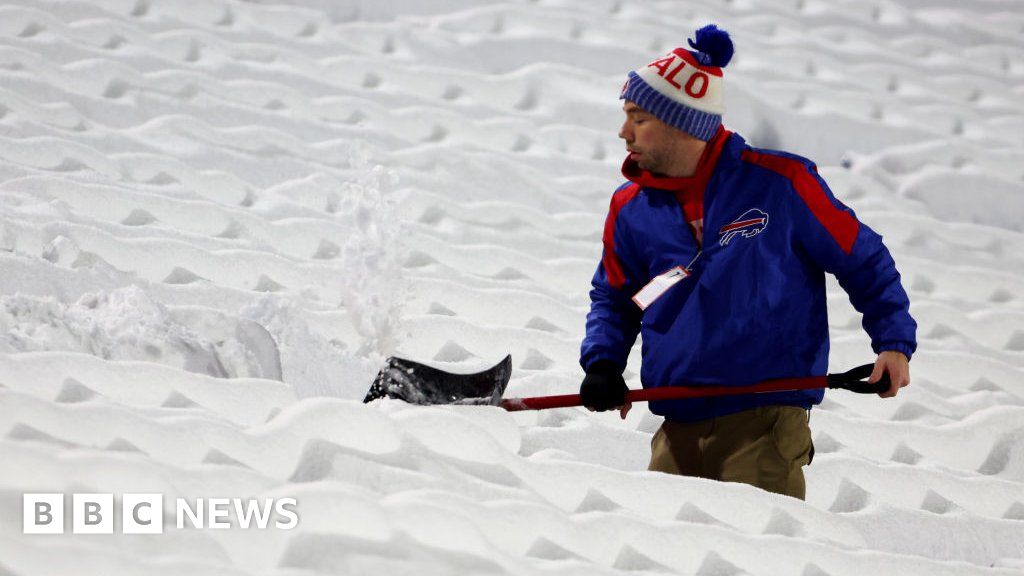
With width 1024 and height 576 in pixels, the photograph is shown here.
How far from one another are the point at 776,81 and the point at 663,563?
113 inches

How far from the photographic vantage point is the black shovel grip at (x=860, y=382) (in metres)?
2.04

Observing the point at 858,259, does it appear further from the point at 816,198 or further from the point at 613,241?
the point at 613,241

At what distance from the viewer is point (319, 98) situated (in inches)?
154

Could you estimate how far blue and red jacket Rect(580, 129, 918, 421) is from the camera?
2086 mm

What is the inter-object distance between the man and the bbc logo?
0.89 m

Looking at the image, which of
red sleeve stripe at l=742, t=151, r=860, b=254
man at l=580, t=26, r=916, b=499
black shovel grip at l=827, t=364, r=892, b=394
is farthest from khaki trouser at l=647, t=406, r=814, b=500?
red sleeve stripe at l=742, t=151, r=860, b=254

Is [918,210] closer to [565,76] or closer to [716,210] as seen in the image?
[565,76]

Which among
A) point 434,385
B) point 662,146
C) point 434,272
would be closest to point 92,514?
point 434,385

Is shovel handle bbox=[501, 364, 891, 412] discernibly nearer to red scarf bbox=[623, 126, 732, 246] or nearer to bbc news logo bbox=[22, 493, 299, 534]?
red scarf bbox=[623, 126, 732, 246]

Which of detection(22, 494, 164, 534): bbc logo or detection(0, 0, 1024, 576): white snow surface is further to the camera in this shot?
detection(0, 0, 1024, 576): white snow surface

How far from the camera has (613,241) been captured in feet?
7.41

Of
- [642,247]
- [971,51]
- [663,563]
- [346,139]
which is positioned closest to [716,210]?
[642,247]

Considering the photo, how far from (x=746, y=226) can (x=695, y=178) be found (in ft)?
0.45

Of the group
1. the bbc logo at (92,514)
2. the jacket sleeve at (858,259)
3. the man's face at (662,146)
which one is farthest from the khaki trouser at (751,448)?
the bbc logo at (92,514)
